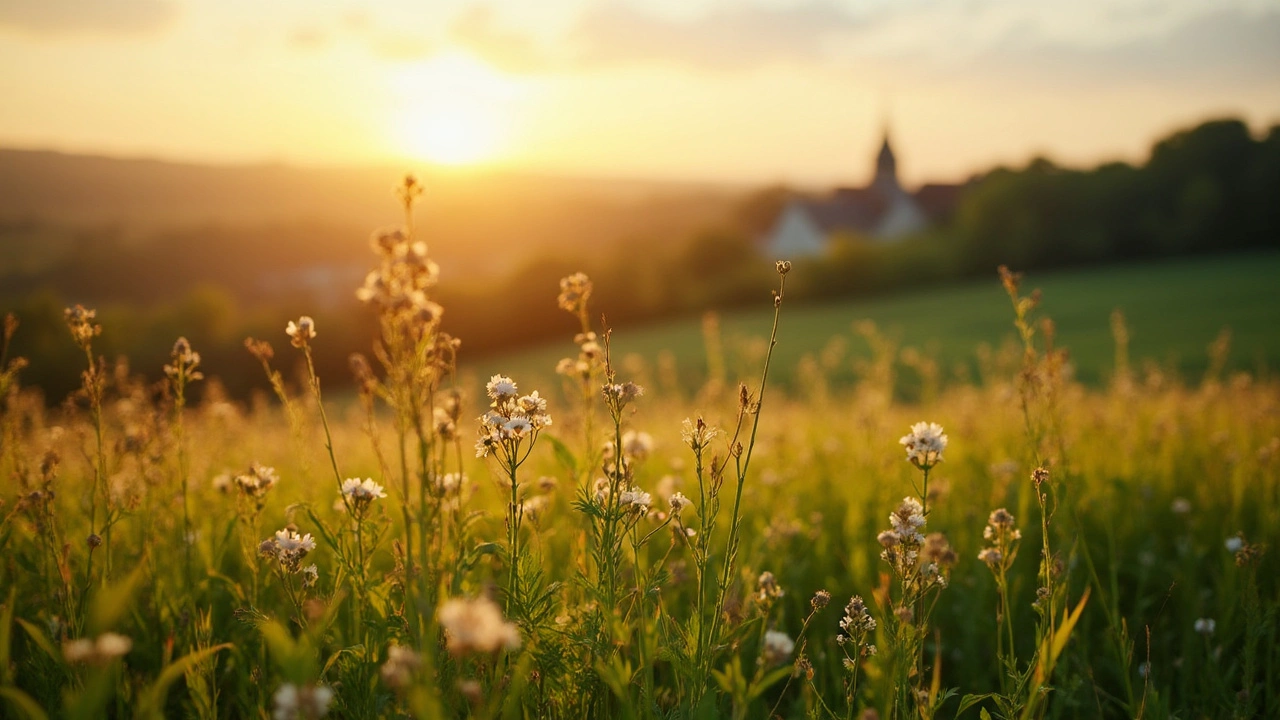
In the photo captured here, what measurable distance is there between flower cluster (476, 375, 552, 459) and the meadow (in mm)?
11

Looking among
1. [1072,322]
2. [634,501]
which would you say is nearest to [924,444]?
[634,501]

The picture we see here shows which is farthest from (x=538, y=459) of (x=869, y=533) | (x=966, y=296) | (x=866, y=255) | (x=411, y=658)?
(x=866, y=255)

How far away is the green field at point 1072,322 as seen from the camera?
27422mm

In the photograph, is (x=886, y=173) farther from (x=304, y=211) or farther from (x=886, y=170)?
(x=304, y=211)

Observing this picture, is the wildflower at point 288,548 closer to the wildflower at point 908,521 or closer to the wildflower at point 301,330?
the wildflower at point 301,330

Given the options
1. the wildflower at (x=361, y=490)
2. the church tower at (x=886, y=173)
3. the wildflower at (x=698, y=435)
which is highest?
the church tower at (x=886, y=173)

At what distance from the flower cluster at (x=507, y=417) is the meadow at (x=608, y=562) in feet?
0.04

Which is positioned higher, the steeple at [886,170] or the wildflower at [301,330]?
the steeple at [886,170]

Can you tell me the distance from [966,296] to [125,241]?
45554 mm

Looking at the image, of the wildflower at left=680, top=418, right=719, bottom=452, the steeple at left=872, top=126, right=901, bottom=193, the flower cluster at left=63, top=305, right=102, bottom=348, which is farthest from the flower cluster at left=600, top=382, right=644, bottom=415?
the steeple at left=872, top=126, right=901, bottom=193

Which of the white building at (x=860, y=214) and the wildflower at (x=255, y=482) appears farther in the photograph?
the white building at (x=860, y=214)

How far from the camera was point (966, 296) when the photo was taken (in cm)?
4381

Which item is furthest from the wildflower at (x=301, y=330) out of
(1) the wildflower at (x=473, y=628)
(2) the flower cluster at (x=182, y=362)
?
(1) the wildflower at (x=473, y=628)

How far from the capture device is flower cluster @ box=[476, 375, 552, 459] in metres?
2.08
